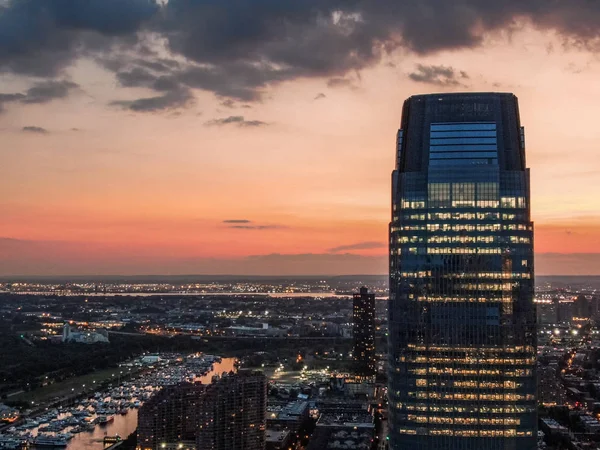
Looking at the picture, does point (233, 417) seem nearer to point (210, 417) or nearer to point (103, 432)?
point (210, 417)

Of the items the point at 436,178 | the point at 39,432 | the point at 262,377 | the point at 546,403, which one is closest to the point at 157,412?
the point at 262,377

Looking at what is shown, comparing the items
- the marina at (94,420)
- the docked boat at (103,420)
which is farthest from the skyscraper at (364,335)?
the docked boat at (103,420)

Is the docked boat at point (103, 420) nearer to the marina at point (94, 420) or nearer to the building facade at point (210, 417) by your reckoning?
the marina at point (94, 420)

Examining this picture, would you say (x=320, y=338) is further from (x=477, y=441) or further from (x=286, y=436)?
(x=477, y=441)

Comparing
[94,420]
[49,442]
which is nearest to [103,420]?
[94,420]

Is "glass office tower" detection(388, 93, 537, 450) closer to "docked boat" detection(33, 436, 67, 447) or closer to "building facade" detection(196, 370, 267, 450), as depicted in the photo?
"building facade" detection(196, 370, 267, 450)

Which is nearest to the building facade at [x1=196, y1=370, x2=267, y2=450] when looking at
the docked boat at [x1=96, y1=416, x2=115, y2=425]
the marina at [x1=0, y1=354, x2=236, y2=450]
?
the marina at [x1=0, y1=354, x2=236, y2=450]
